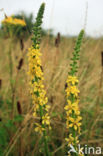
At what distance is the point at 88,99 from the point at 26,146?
1637mm

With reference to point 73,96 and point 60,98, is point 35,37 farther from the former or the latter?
point 60,98

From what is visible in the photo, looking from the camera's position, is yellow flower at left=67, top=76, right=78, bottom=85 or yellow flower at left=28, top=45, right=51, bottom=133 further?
yellow flower at left=28, top=45, right=51, bottom=133

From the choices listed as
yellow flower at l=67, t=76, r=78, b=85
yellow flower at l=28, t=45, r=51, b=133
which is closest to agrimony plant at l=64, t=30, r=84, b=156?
yellow flower at l=67, t=76, r=78, b=85

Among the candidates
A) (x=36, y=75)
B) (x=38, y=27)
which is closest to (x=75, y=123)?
(x=36, y=75)

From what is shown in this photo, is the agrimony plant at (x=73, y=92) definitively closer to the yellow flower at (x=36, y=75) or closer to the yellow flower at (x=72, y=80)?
the yellow flower at (x=72, y=80)

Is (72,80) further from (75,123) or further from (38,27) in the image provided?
(38,27)

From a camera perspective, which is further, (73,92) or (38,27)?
(38,27)

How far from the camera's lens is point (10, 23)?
320 cm

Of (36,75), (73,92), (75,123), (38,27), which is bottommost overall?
(75,123)

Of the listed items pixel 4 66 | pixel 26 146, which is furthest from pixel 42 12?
pixel 4 66

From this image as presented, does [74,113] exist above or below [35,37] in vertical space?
below

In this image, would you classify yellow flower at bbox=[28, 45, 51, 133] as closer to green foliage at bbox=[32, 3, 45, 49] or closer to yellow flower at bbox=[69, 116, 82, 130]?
green foliage at bbox=[32, 3, 45, 49]

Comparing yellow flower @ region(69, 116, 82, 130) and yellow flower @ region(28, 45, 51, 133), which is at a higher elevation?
yellow flower @ region(28, 45, 51, 133)

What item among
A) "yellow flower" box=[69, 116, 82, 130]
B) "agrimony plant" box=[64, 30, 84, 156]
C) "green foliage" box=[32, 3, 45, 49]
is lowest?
"yellow flower" box=[69, 116, 82, 130]
